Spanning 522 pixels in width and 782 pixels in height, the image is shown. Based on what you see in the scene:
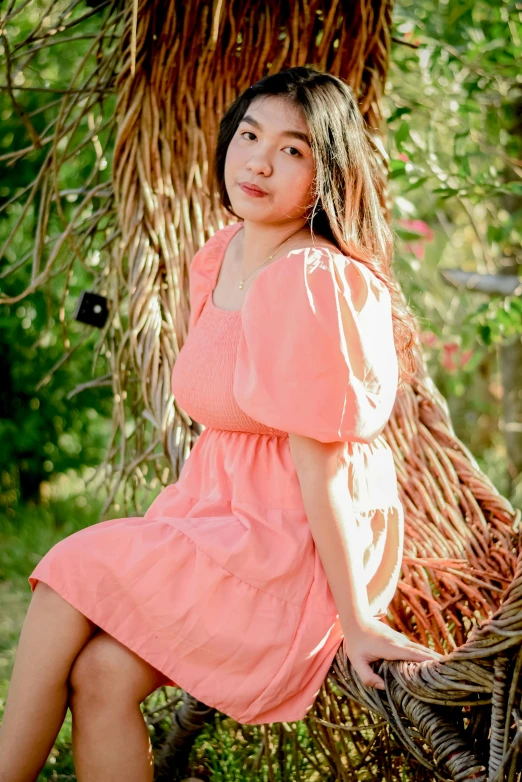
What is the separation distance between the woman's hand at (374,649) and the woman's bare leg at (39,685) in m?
0.40

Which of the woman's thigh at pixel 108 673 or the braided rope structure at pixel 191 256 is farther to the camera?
the braided rope structure at pixel 191 256

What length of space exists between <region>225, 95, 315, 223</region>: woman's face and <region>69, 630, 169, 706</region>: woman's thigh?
75 cm

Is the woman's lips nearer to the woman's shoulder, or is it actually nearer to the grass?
the woman's shoulder

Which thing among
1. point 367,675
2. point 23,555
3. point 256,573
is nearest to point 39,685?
point 256,573

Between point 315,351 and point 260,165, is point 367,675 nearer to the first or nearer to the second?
point 315,351

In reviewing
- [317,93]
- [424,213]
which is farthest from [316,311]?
[424,213]

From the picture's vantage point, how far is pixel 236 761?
195 cm

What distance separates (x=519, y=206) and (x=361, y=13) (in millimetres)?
1525

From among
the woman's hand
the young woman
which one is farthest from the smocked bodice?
the woman's hand

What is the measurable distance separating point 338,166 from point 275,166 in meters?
0.11

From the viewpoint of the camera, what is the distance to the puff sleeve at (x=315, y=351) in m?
1.33

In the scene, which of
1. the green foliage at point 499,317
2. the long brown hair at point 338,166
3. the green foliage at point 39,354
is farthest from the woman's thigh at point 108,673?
the green foliage at point 39,354

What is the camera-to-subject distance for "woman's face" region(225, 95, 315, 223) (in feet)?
4.97

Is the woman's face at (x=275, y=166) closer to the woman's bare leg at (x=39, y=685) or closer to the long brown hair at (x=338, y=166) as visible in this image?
Answer: the long brown hair at (x=338, y=166)
